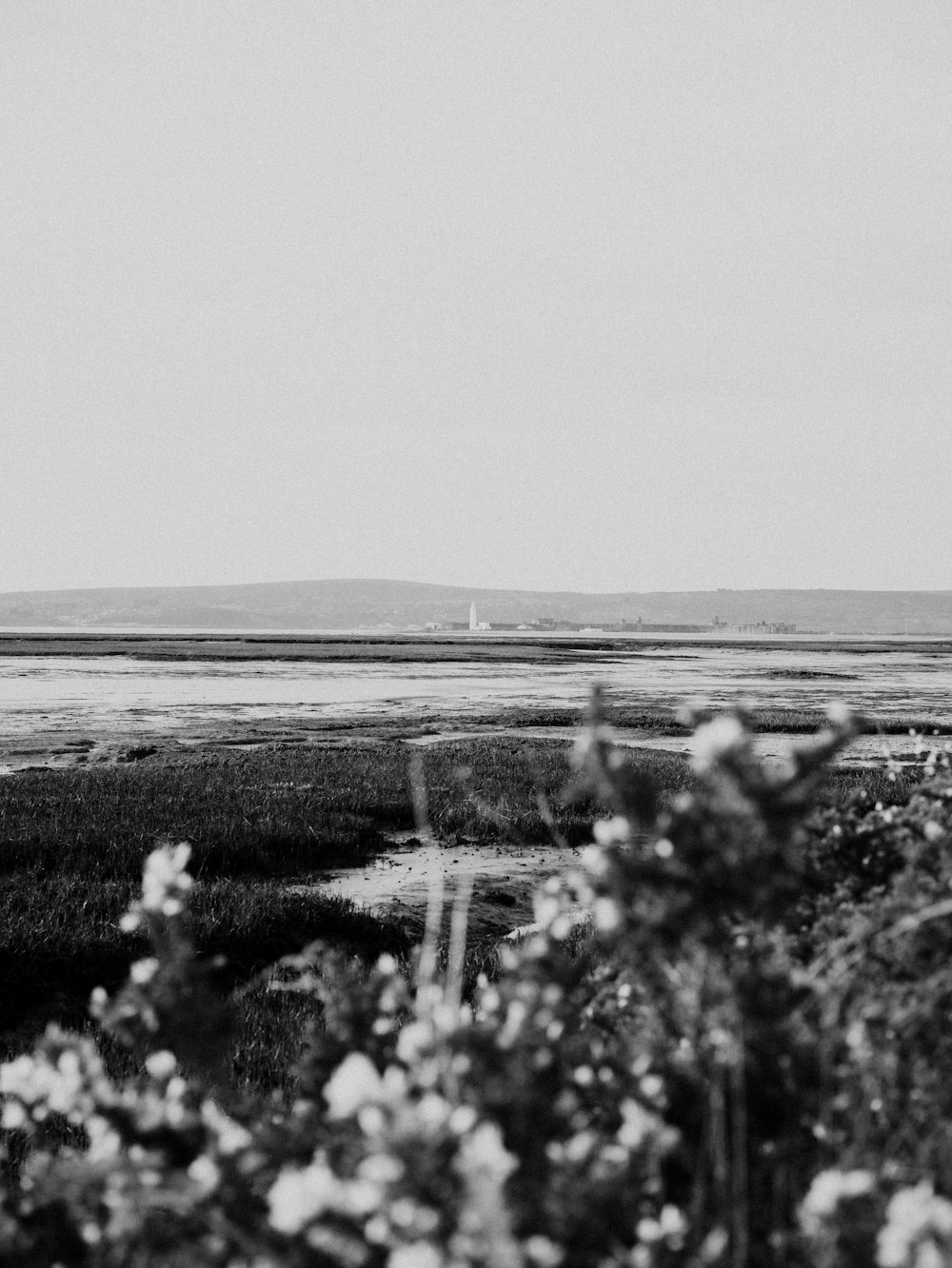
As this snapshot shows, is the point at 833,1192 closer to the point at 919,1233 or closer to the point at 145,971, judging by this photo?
the point at 919,1233

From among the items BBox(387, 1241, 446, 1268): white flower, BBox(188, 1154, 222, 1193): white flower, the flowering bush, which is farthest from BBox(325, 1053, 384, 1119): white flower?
BBox(188, 1154, 222, 1193): white flower

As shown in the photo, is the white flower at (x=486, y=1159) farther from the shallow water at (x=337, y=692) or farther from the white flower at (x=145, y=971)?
the shallow water at (x=337, y=692)

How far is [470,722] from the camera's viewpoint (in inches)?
1289

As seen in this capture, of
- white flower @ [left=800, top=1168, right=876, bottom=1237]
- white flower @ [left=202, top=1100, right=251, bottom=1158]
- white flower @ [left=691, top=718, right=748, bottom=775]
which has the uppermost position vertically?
white flower @ [left=691, top=718, right=748, bottom=775]

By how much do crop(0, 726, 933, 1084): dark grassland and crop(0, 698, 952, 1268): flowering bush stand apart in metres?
0.59

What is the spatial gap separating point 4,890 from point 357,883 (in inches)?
149

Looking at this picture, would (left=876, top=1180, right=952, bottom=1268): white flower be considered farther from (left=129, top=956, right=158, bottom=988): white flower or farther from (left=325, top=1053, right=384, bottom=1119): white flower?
(left=129, top=956, right=158, bottom=988): white flower

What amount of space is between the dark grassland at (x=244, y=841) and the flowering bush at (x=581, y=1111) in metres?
0.59

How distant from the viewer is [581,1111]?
8.93 feet

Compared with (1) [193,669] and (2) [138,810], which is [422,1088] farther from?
(1) [193,669]

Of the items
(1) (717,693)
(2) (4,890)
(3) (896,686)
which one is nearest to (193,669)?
(1) (717,693)

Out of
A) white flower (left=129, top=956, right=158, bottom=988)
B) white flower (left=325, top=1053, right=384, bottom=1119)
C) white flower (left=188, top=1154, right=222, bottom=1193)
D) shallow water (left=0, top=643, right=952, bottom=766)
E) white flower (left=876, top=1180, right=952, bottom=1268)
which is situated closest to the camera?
white flower (left=876, top=1180, right=952, bottom=1268)

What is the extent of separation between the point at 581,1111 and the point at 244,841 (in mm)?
11034

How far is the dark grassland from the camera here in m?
8.31
